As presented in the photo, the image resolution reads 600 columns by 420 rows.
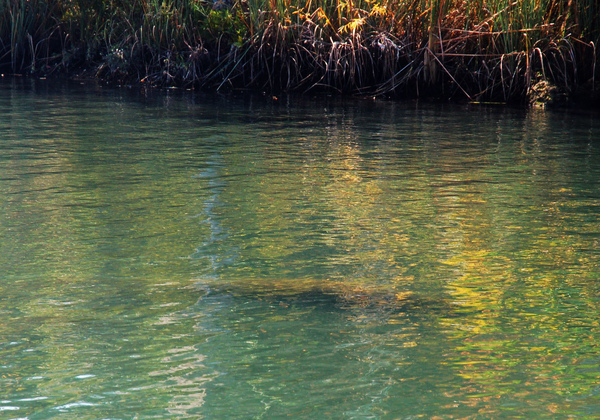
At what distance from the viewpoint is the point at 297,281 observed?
405 centimetres

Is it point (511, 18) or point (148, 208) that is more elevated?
point (511, 18)

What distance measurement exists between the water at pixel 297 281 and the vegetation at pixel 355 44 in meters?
4.12

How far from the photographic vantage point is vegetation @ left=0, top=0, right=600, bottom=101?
11953 mm

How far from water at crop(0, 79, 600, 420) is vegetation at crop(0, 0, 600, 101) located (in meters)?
4.12

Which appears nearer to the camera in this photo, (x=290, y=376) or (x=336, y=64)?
(x=290, y=376)

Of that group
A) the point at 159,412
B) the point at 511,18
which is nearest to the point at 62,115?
the point at 511,18

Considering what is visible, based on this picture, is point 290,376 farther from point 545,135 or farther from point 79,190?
point 545,135

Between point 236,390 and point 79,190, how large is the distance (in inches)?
146

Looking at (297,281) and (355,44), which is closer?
(297,281)

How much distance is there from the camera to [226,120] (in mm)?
10508

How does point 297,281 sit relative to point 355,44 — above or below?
below

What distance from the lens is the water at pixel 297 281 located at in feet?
9.34

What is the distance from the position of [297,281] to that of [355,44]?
9.12 meters

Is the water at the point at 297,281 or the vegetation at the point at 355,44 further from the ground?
the vegetation at the point at 355,44
